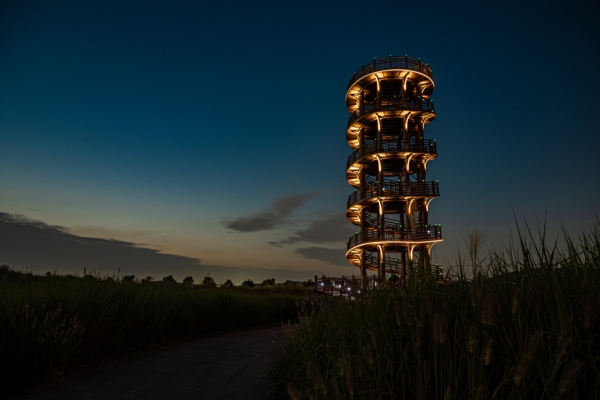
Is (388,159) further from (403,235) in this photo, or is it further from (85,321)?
(85,321)

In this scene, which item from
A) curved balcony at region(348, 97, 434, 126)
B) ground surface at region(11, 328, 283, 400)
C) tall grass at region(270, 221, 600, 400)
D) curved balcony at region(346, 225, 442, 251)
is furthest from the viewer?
curved balcony at region(348, 97, 434, 126)

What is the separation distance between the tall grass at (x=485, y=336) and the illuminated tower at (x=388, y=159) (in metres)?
31.3

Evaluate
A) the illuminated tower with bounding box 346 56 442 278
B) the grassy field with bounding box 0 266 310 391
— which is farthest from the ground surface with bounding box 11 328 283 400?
the illuminated tower with bounding box 346 56 442 278

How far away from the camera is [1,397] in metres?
5.65

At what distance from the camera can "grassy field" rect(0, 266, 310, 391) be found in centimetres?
608

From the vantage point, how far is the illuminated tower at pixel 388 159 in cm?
→ 3609

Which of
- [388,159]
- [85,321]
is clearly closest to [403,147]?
[388,159]

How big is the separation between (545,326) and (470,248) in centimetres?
108

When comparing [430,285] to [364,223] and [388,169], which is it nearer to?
[364,223]

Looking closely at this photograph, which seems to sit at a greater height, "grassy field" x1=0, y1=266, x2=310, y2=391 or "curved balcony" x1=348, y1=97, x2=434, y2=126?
"curved balcony" x1=348, y1=97, x2=434, y2=126

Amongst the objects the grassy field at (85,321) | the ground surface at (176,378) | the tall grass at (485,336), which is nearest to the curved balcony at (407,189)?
the grassy field at (85,321)

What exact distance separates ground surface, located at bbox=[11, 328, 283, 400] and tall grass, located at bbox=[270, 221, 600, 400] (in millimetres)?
2209

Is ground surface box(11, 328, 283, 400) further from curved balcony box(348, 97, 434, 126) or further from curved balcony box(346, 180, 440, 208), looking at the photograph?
curved balcony box(348, 97, 434, 126)

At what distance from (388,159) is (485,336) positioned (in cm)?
3747
